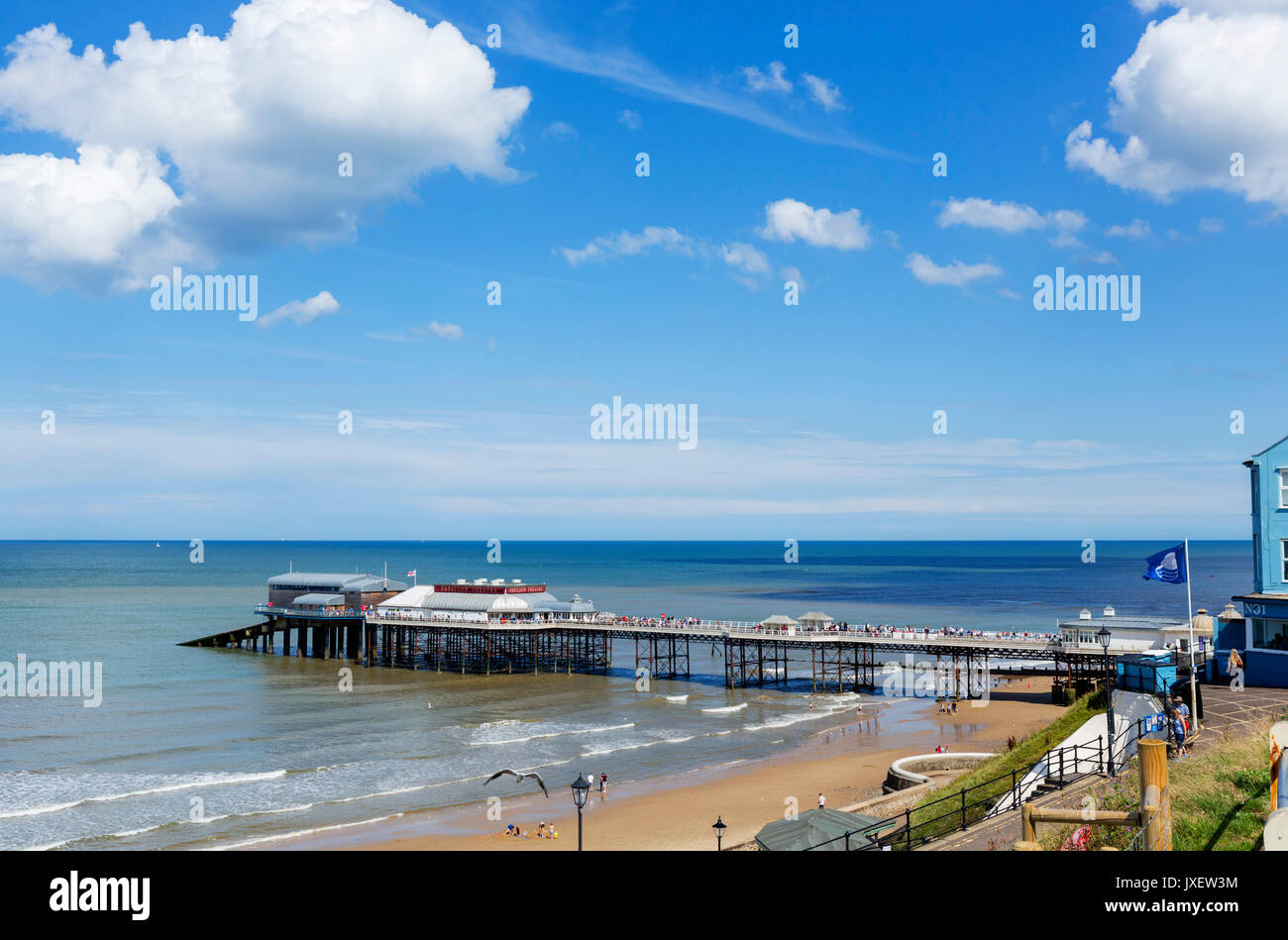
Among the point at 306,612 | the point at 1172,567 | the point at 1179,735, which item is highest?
the point at 1172,567

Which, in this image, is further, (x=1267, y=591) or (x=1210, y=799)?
(x=1267, y=591)

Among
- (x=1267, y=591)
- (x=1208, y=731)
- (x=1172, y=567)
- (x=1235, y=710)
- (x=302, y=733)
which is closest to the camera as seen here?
(x=1208, y=731)

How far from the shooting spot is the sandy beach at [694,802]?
31.4 meters

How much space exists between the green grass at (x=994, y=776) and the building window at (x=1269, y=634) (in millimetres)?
5183

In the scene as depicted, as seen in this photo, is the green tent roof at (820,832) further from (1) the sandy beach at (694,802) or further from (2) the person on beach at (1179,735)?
(1) the sandy beach at (694,802)

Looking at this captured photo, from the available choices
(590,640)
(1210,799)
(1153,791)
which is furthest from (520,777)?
(590,640)

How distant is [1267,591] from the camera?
Result: 30438 mm

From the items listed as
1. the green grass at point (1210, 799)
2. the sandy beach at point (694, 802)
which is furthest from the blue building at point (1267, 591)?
the sandy beach at point (694, 802)

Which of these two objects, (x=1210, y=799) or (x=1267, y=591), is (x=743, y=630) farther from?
(x=1210, y=799)

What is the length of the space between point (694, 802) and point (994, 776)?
12323 mm

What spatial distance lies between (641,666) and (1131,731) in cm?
5383
